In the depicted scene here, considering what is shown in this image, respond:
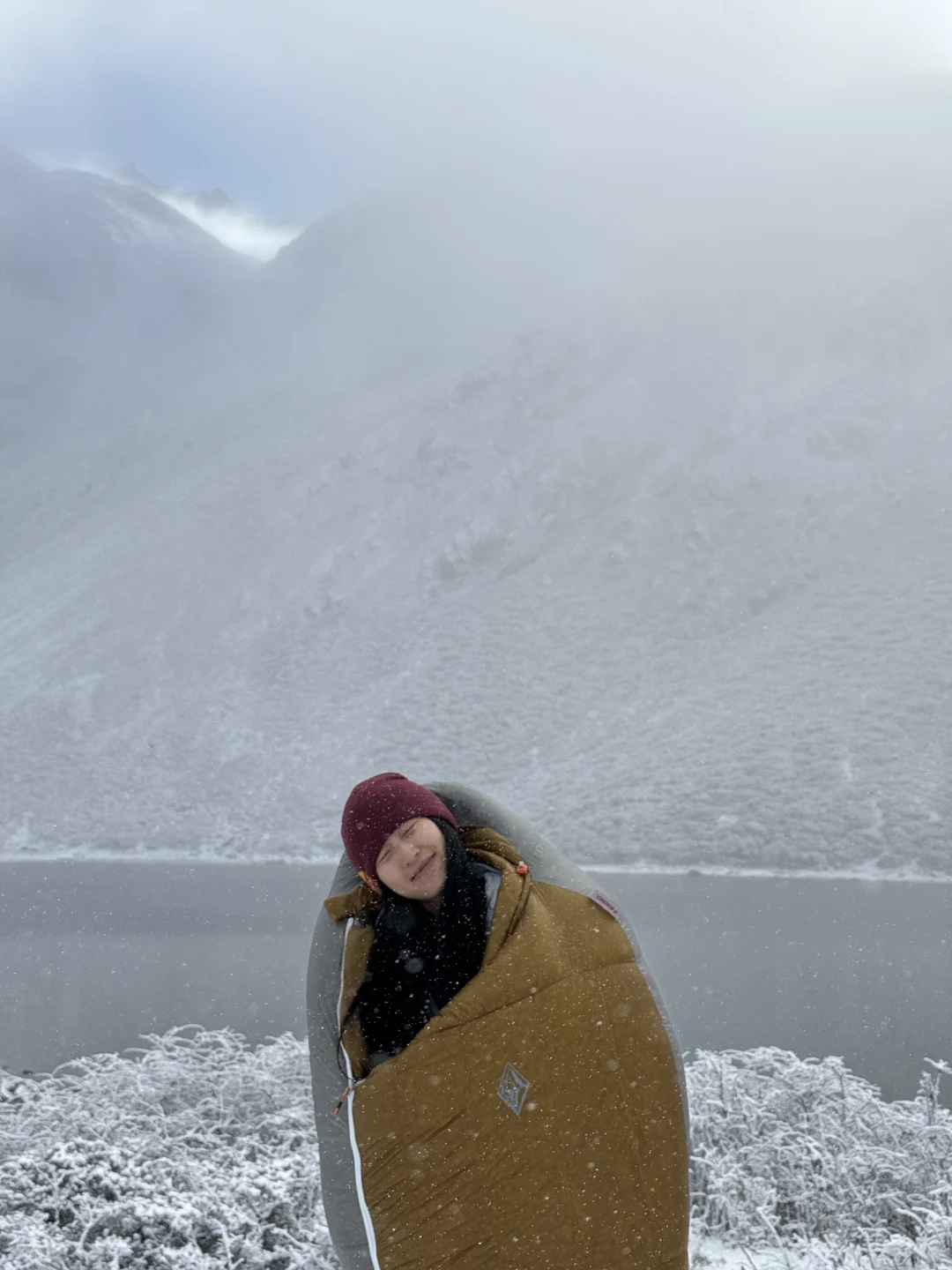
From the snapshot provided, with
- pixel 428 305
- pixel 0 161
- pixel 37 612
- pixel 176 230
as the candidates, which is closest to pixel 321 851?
pixel 37 612

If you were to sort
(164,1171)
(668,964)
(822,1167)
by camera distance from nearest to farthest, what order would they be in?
(164,1171) → (822,1167) → (668,964)

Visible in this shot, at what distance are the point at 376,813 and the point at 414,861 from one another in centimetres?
15

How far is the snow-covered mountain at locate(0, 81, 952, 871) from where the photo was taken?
15.2m

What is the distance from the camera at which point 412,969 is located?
2275mm

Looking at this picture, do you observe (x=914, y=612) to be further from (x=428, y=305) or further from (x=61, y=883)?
(x=428, y=305)

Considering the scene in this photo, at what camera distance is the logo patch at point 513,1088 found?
2111mm

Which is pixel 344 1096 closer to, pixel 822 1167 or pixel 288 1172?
pixel 288 1172

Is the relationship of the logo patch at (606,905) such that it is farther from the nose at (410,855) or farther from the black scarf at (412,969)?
the nose at (410,855)

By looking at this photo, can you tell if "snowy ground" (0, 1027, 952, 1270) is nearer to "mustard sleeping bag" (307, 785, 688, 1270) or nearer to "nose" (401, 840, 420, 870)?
"mustard sleeping bag" (307, 785, 688, 1270)

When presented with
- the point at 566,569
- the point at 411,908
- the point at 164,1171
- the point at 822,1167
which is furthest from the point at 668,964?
the point at 566,569

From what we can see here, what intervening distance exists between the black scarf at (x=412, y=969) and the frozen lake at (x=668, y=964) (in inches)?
184

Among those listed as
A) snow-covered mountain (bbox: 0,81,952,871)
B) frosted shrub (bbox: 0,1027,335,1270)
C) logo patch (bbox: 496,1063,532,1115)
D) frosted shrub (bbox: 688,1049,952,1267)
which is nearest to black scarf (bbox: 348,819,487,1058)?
logo patch (bbox: 496,1063,532,1115)

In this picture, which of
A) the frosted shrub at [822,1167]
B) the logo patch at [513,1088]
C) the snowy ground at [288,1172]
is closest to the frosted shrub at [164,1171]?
the snowy ground at [288,1172]

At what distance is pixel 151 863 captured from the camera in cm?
1456
